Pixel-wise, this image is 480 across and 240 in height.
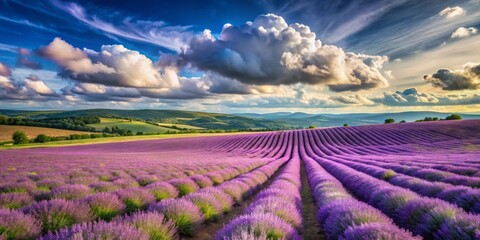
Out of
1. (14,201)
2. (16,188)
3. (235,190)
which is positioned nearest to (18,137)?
(16,188)

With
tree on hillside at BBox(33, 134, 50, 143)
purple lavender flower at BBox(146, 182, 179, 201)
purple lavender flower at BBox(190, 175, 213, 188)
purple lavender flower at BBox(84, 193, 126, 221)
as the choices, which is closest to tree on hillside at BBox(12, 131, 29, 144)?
tree on hillside at BBox(33, 134, 50, 143)

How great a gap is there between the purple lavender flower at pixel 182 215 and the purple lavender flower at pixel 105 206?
0.85 metres

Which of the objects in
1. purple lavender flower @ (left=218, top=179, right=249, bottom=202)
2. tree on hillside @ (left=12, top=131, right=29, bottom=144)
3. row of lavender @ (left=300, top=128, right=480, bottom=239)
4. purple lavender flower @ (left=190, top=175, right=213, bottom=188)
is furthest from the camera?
tree on hillside @ (left=12, top=131, right=29, bottom=144)

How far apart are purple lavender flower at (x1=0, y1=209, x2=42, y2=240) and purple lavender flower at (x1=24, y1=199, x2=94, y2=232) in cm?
24

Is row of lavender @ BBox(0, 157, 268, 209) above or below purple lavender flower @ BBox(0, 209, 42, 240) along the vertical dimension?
below

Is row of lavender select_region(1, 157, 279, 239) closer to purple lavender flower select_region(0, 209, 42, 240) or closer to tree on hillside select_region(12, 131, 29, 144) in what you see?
purple lavender flower select_region(0, 209, 42, 240)

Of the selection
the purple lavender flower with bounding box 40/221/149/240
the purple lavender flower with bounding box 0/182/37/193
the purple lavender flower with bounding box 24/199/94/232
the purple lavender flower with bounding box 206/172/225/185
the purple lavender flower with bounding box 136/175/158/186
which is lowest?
the purple lavender flower with bounding box 206/172/225/185

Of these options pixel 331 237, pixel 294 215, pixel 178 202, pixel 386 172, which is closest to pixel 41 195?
pixel 178 202

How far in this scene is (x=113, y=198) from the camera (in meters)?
5.14

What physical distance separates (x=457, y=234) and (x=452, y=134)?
42.0 m

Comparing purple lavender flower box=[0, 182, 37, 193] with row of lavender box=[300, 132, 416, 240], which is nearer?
row of lavender box=[300, 132, 416, 240]

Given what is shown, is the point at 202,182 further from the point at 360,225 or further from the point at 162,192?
the point at 360,225

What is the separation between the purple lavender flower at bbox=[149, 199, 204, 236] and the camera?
14.9 ft

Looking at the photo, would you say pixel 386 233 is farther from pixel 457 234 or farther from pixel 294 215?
pixel 294 215
